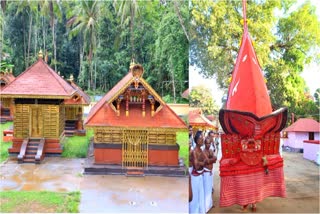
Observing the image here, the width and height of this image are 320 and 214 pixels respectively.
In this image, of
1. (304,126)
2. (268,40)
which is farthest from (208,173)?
(268,40)

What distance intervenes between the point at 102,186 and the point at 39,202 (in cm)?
75

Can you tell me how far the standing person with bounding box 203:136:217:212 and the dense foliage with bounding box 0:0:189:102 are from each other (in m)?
0.83

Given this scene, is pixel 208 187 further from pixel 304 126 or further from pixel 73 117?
pixel 73 117

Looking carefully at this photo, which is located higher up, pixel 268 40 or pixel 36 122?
pixel 268 40

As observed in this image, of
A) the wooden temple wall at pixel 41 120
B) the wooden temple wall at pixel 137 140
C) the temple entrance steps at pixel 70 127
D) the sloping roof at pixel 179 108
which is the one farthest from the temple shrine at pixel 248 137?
the temple entrance steps at pixel 70 127

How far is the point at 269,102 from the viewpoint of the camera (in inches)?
74.9

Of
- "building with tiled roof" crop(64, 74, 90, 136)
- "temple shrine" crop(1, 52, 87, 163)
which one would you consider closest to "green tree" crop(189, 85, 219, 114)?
"temple shrine" crop(1, 52, 87, 163)

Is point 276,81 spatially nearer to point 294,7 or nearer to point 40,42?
point 294,7

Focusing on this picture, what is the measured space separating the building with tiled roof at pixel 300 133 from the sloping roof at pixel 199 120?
39cm

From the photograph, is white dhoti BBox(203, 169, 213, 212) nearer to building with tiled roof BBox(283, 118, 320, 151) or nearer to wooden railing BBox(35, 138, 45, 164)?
building with tiled roof BBox(283, 118, 320, 151)

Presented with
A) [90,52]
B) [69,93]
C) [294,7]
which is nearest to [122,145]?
[69,93]

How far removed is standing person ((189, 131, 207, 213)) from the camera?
196 cm

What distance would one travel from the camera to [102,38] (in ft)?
10.6

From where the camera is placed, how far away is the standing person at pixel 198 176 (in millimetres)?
1957
